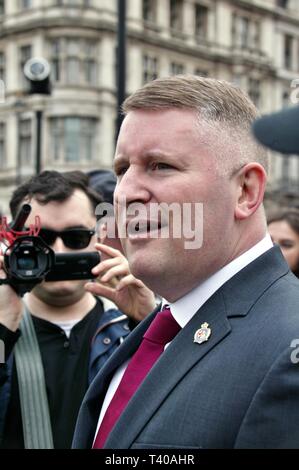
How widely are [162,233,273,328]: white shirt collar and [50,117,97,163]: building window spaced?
26.1m

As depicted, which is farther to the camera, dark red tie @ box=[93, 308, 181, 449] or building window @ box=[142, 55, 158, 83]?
building window @ box=[142, 55, 158, 83]

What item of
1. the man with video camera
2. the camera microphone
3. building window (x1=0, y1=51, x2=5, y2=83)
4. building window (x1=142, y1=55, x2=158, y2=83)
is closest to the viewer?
the camera microphone

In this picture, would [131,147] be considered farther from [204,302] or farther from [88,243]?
[88,243]

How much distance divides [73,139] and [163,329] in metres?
26.1

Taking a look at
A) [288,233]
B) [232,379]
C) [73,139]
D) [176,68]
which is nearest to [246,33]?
[176,68]

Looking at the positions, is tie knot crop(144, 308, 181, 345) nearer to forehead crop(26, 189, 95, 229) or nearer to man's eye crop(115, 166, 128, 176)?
man's eye crop(115, 166, 128, 176)

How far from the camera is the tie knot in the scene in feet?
6.00

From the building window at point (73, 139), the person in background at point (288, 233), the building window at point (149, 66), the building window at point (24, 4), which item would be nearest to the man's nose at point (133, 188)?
the person in background at point (288, 233)

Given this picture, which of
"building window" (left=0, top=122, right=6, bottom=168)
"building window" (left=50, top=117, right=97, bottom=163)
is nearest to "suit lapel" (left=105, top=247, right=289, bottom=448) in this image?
"building window" (left=50, top=117, right=97, bottom=163)

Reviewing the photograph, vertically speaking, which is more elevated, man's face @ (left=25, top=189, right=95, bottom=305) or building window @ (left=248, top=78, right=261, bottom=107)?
building window @ (left=248, top=78, right=261, bottom=107)

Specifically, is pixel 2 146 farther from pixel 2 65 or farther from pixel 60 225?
pixel 60 225

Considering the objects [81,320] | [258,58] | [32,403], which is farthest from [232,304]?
[258,58]
